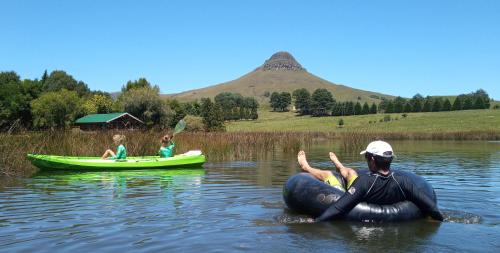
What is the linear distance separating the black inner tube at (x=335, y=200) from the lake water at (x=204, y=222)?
157 mm

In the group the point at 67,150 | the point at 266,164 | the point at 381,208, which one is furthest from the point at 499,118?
the point at 381,208

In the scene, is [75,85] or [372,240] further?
[75,85]

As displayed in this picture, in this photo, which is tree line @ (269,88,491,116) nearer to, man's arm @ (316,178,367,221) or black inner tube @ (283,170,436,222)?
black inner tube @ (283,170,436,222)

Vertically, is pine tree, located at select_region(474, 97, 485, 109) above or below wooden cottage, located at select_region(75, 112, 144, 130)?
above

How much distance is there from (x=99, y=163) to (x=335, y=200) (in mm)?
10363

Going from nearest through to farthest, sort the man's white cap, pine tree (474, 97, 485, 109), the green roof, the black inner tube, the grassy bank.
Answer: the man's white cap
the black inner tube
the grassy bank
the green roof
pine tree (474, 97, 485, 109)

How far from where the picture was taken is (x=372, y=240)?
6625 millimetres

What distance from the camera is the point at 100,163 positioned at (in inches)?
639

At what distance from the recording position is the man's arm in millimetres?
7301

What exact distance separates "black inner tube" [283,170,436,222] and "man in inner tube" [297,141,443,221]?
0.10 meters

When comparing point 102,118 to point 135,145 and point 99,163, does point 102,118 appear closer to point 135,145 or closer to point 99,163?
point 135,145

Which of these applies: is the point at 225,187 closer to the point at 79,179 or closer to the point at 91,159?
the point at 79,179

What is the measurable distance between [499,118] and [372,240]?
67.8 m

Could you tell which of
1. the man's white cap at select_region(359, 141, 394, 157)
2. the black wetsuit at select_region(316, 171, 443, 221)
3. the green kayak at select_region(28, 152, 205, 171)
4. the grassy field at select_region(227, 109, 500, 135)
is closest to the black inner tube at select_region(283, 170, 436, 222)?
the black wetsuit at select_region(316, 171, 443, 221)
